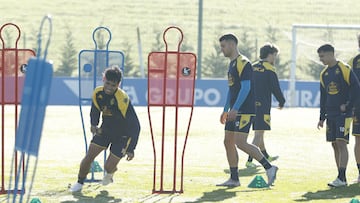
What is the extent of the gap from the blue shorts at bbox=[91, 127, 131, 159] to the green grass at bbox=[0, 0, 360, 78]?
49.5 metres

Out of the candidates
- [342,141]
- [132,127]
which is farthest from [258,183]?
[132,127]

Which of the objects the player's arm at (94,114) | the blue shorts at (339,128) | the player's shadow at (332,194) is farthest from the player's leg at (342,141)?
the player's arm at (94,114)

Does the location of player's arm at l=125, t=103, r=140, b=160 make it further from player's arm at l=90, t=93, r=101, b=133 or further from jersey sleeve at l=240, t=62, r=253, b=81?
jersey sleeve at l=240, t=62, r=253, b=81

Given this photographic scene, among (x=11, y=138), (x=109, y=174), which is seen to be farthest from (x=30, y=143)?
(x=11, y=138)

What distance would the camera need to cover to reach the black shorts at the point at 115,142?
11.1 m

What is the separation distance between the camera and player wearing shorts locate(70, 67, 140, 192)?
10898mm

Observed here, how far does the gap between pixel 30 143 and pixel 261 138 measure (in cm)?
856

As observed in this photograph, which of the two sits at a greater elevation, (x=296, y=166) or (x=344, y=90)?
(x=344, y=90)

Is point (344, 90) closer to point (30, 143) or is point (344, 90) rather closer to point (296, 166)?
point (296, 166)

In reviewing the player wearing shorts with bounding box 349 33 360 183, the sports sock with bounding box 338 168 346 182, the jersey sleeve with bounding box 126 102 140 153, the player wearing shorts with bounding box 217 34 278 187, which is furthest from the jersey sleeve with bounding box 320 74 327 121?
the jersey sleeve with bounding box 126 102 140 153

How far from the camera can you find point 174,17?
6969cm

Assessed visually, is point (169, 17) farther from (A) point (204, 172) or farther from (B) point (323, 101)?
(B) point (323, 101)

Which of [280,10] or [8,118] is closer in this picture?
[8,118]

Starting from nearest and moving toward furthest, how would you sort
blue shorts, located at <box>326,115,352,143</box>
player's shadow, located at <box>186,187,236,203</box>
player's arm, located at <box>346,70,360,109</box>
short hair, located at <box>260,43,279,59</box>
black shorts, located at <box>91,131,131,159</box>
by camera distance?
player's shadow, located at <box>186,187,236,203</box>, black shorts, located at <box>91,131,131,159</box>, player's arm, located at <box>346,70,360,109</box>, blue shorts, located at <box>326,115,352,143</box>, short hair, located at <box>260,43,279,59</box>
